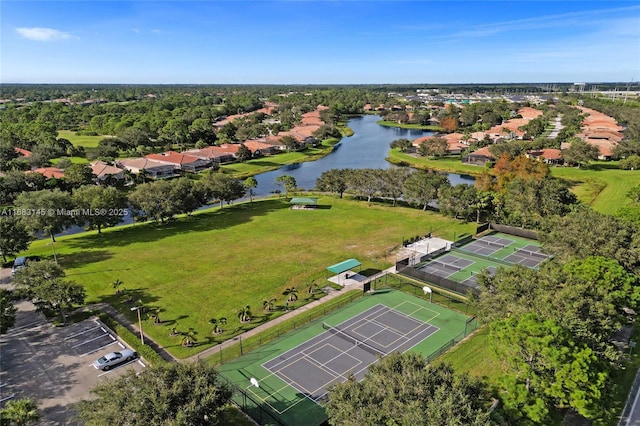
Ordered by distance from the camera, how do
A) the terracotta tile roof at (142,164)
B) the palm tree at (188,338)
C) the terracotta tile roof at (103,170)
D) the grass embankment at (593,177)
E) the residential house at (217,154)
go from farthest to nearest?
1. the residential house at (217,154)
2. the terracotta tile roof at (142,164)
3. the terracotta tile roof at (103,170)
4. the grass embankment at (593,177)
5. the palm tree at (188,338)

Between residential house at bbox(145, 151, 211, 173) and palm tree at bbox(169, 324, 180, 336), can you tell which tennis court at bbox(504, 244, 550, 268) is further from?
residential house at bbox(145, 151, 211, 173)

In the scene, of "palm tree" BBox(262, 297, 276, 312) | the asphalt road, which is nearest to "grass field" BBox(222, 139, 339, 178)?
"palm tree" BBox(262, 297, 276, 312)

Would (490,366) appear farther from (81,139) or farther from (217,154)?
(81,139)

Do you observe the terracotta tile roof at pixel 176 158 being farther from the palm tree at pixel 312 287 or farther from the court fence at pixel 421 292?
the court fence at pixel 421 292

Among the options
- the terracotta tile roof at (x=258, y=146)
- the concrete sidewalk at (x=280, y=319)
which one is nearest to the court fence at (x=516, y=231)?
the concrete sidewalk at (x=280, y=319)

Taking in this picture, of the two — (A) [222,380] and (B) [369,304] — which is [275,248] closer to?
(B) [369,304]

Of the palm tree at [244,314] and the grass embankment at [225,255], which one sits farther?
the grass embankment at [225,255]
